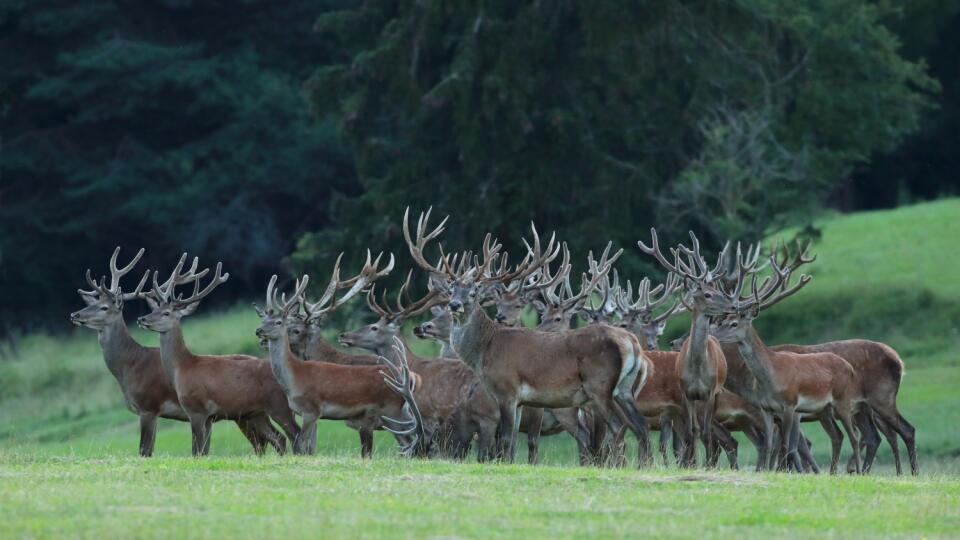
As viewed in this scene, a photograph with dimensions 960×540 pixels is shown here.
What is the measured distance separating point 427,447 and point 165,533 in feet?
23.0

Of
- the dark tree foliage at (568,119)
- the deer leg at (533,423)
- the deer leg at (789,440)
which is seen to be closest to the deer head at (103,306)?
the deer leg at (533,423)

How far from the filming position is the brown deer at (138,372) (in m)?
19.4

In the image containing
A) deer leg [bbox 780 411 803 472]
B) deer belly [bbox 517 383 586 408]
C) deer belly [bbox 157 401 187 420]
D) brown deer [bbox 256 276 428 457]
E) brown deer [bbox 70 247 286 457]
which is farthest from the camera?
deer belly [bbox 157 401 187 420]

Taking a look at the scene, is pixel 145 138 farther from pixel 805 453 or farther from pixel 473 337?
pixel 805 453

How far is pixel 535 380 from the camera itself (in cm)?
1730

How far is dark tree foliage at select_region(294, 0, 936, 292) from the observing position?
3042 cm

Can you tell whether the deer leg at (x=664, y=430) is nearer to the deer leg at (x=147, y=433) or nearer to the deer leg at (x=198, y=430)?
the deer leg at (x=198, y=430)

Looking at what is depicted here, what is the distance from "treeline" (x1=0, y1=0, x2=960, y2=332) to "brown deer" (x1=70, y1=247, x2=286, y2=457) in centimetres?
1054

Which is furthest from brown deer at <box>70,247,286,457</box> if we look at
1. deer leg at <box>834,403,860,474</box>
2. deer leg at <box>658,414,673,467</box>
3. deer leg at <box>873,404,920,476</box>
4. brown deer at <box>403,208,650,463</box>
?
deer leg at <box>873,404,920,476</box>

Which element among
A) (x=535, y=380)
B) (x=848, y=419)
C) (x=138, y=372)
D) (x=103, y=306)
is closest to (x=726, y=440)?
(x=848, y=419)

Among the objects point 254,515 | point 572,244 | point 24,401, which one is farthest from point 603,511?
point 24,401

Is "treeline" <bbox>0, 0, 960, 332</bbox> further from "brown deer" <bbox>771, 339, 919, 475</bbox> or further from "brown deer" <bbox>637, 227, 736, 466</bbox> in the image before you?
"brown deer" <bbox>637, 227, 736, 466</bbox>

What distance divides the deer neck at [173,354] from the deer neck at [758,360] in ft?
18.6

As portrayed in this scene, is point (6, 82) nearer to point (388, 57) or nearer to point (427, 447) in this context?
point (388, 57)
